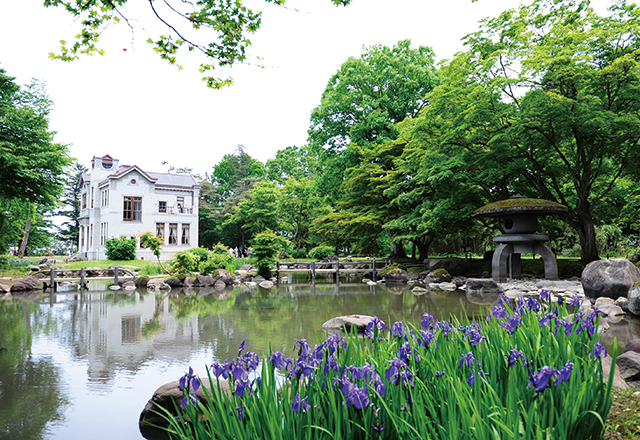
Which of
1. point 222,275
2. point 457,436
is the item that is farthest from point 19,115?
point 457,436

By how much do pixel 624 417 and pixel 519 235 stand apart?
14887 millimetres

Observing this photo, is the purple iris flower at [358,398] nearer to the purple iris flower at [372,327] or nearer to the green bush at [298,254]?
the purple iris flower at [372,327]

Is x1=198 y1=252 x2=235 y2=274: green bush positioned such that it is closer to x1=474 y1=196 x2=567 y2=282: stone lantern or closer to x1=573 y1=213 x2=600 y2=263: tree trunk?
x1=474 y1=196 x2=567 y2=282: stone lantern

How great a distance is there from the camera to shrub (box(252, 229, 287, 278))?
21281 millimetres

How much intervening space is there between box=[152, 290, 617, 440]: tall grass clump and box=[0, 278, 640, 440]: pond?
88 centimetres

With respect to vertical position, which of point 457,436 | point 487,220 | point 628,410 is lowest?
point 628,410

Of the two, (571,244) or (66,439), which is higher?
(571,244)

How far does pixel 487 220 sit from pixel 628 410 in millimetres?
20266

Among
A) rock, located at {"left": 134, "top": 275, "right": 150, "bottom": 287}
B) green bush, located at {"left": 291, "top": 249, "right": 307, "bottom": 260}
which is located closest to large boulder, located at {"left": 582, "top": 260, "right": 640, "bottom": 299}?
rock, located at {"left": 134, "top": 275, "right": 150, "bottom": 287}

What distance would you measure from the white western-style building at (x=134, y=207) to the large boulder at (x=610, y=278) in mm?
30876

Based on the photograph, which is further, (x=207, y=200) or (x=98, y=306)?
(x=207, y=200)

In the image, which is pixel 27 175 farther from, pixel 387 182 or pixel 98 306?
pixel 387 182

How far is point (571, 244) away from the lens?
27625 mm

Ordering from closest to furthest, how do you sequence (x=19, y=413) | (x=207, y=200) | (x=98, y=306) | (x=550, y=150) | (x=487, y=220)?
1. (x=19, y=413)
2. (x=98, y=306)
3. (x=550, y=150)
4. (x=487, y=220)
5. (x=207, y=200)
